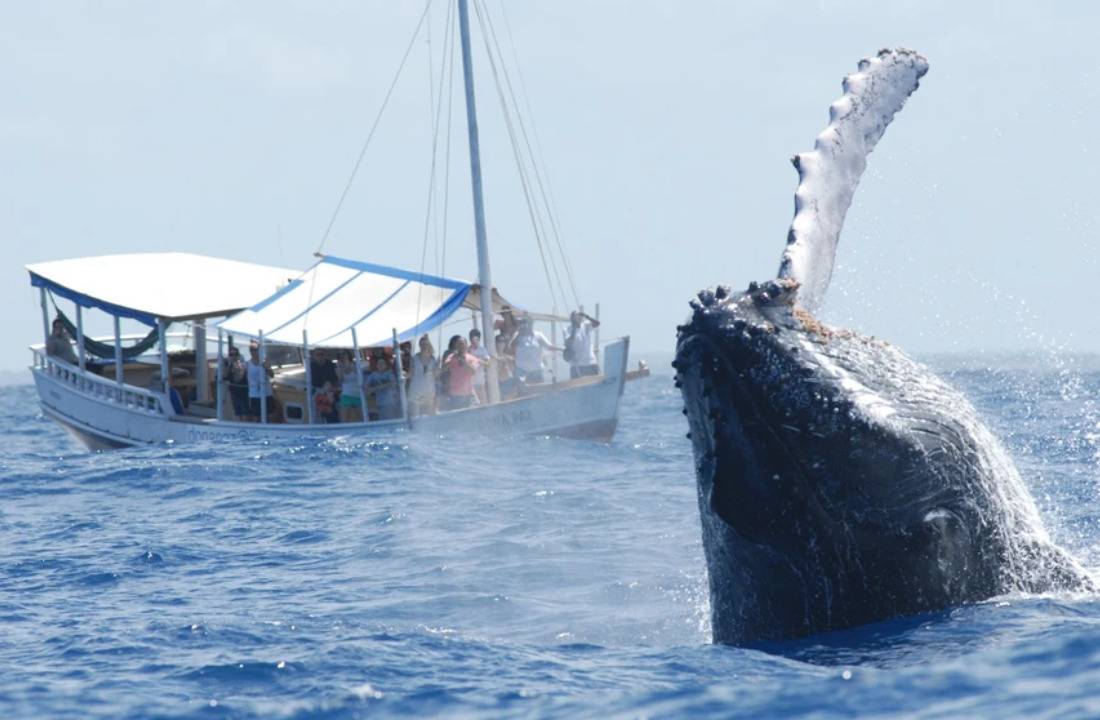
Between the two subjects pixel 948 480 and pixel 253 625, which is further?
pixel 253 625

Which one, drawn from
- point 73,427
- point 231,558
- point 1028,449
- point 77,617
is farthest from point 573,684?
point 73,427

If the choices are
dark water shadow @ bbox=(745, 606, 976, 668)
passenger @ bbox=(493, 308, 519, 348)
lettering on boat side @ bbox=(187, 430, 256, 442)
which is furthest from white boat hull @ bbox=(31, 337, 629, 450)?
dark water shadow @ bbox=(745, 606, 976, 668)

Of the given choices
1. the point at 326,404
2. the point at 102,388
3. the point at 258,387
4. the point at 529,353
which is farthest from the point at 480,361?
the point at 102,388

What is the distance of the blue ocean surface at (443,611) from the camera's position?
5398mm

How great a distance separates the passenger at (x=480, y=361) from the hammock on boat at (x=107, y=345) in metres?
6.70

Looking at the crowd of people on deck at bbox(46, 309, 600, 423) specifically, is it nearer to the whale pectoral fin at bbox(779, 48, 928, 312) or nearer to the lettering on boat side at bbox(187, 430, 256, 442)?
the lettering on boat side at bbox(187, 430, 256, 442)

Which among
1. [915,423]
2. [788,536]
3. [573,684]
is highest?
[915,423]

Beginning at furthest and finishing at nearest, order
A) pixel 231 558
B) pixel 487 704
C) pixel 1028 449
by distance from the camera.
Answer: pixel 1028 449 < pixel 231 558 < pixel 487 704

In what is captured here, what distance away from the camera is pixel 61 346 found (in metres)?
30.2

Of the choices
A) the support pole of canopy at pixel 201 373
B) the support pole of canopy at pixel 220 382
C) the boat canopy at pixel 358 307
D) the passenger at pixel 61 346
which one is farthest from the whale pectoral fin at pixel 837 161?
the passenger at pixel 61 346

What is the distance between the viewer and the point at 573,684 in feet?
19.9

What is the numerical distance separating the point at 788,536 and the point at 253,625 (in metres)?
3.80

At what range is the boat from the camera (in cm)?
2533

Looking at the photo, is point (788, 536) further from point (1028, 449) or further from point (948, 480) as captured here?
point (1028, 449)
